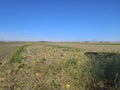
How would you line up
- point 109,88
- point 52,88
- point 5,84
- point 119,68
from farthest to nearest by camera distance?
1. point 5,84
2. point 119,68
3. point 52,88
4. point 109,88

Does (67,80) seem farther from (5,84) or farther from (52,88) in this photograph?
(5,84)

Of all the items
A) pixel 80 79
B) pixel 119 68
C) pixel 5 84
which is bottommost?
pixel 5 84

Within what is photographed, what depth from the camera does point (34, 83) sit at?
4.75 meters

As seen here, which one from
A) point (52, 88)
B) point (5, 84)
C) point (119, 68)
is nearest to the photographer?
point (52, 88)

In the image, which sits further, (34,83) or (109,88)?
(34,83)

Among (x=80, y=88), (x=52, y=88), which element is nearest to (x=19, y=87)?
(x=52, y=88)

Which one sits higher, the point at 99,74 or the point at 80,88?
the point at 99,74

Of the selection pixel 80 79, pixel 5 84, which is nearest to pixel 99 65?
pixel 80 79

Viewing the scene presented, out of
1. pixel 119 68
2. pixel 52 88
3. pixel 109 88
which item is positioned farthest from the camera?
pixel 119 68

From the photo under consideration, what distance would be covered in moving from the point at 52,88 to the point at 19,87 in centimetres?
97

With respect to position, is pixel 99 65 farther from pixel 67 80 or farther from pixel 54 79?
pixel 54 79

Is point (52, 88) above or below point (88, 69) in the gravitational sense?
below

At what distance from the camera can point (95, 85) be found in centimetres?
405

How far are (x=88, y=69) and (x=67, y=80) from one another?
0.75 m
